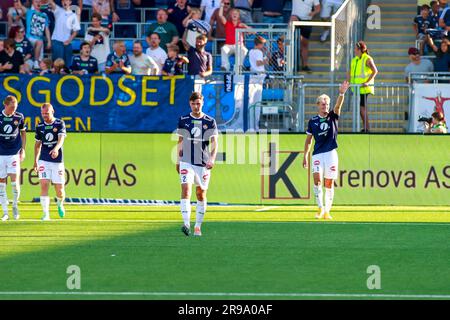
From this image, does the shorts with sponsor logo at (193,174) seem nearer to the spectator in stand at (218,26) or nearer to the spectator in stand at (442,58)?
the spectator in stand at (442,58)

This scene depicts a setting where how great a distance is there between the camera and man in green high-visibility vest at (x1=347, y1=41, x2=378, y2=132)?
26.5 meters

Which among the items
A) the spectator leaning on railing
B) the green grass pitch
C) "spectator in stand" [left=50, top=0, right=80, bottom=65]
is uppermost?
"spectator in stand" [left=50, top=0, right=80, bottom=65]

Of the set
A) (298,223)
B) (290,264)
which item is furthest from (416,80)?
(290,264)

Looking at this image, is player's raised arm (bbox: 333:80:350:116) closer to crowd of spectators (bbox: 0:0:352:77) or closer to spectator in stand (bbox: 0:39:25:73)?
crowd of spectators (bbox: 0:0:352:77)

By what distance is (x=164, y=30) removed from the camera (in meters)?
30.0

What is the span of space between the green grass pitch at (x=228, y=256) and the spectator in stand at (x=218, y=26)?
889cm

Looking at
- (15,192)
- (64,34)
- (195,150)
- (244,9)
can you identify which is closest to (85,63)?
(64,34)

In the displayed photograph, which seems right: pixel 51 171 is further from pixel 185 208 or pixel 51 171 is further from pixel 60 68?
pixel 60 68

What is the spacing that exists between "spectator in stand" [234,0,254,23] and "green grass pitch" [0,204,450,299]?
369 inches

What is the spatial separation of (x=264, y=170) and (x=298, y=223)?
4796 millimetres

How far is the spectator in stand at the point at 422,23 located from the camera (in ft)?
99.0

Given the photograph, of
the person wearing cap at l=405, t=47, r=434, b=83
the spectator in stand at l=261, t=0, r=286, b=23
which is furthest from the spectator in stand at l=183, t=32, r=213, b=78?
the person wearing cap at l=405, t=47, r=434, b=83

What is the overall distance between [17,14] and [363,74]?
1020cm

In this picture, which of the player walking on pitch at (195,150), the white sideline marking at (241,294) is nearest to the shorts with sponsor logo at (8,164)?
the player walking on pitch at (195,150)
